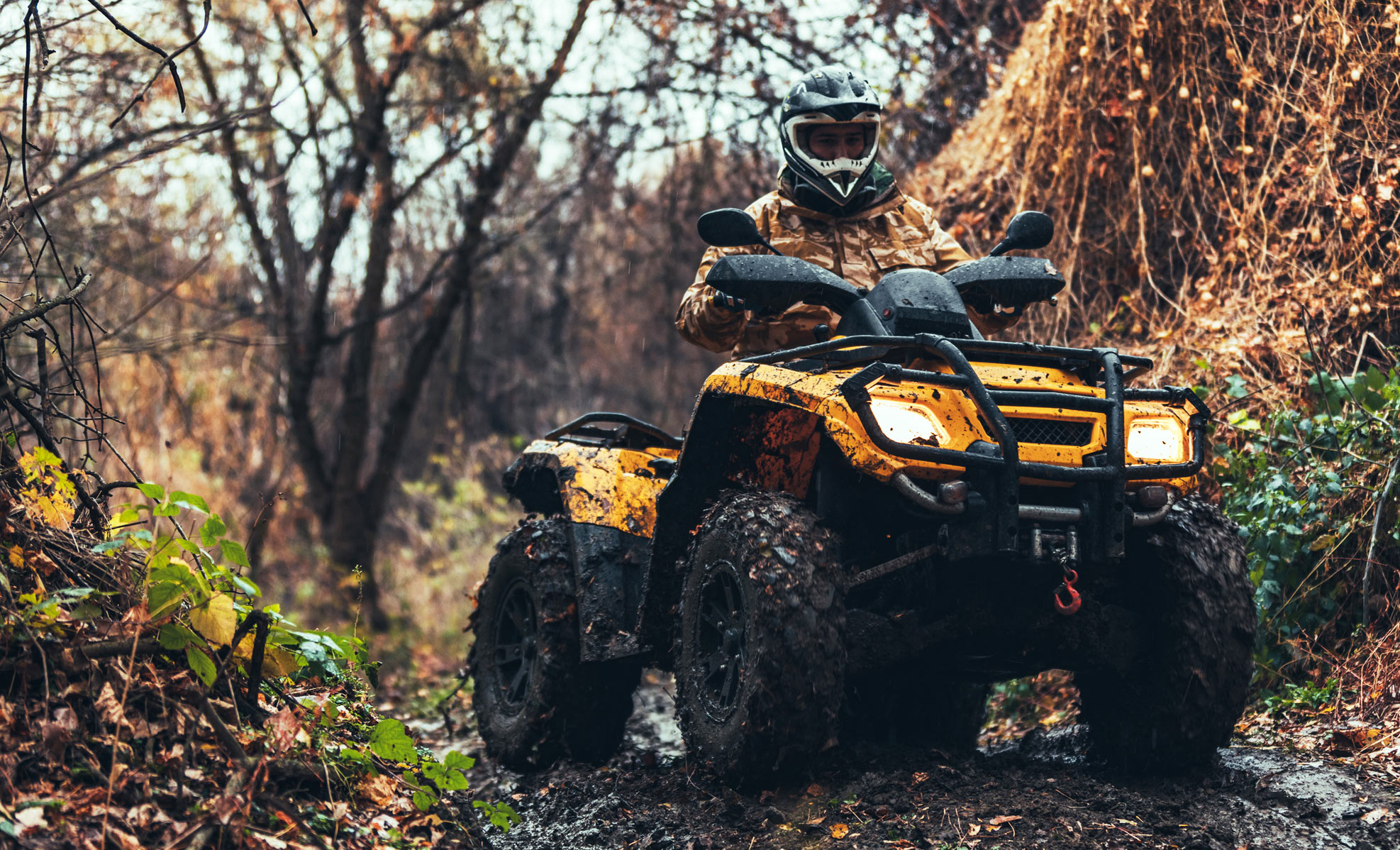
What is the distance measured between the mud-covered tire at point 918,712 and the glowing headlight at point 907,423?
4.03ft

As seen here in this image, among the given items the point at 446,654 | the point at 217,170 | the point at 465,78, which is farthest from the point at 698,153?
the point at 446,654

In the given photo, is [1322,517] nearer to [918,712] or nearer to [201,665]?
[918,712]

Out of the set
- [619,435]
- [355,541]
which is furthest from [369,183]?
[619,435]

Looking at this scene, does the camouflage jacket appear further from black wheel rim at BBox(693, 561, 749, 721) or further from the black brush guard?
black wheel rim at BBox(693, 561, 749, 721)

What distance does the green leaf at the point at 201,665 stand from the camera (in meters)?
3.55

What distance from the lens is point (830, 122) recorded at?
5.15 m

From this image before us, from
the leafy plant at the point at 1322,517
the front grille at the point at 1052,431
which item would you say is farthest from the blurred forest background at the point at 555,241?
the front grille at the point at 1052,431

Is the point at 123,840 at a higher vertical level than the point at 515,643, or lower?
higher

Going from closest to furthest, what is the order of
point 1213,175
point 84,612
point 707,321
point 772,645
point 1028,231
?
point 84,612, point 772,645, point 1028,231, point 707,321, point 1213,175

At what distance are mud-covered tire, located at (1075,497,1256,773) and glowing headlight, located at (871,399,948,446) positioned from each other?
97cm

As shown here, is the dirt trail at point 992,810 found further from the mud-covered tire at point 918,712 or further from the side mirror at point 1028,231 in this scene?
the side mirror at point 1028,231

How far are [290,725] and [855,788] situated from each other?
1834mm

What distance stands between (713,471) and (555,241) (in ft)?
39.9

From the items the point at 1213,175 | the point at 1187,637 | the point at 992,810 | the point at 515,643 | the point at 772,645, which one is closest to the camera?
the point at 772,645
